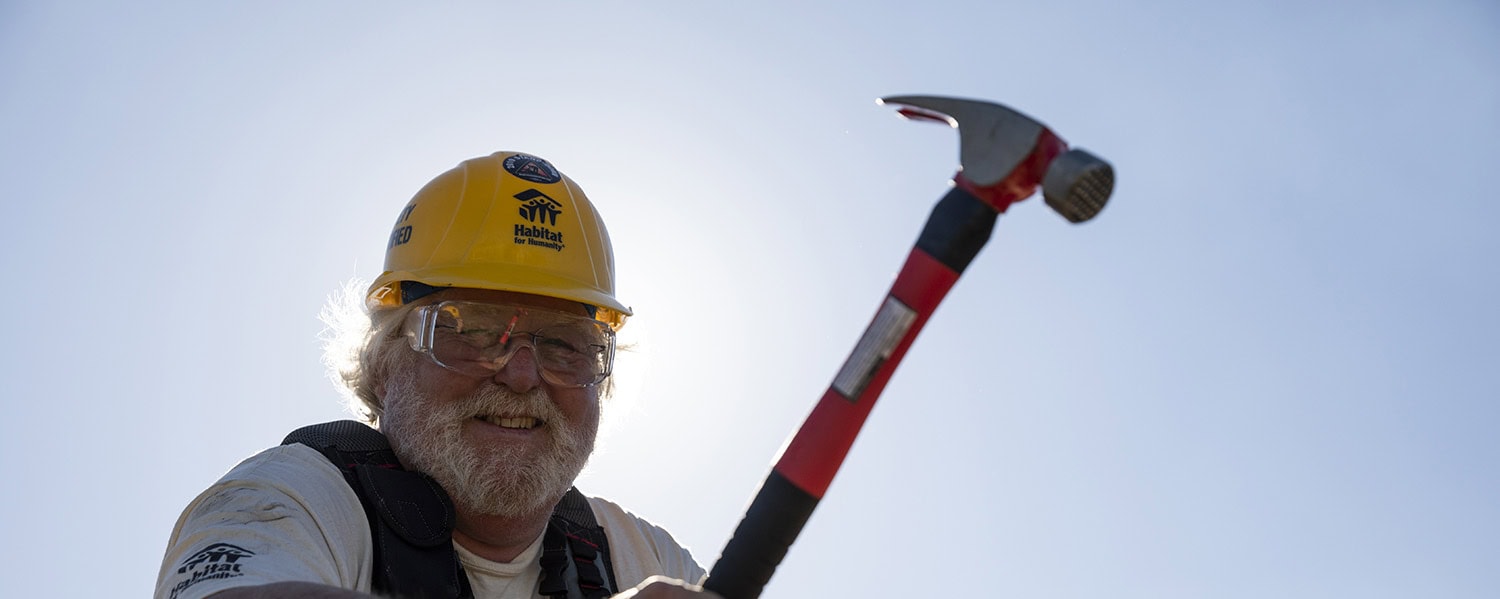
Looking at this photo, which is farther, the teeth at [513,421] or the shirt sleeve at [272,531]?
the teeth at [513,421]

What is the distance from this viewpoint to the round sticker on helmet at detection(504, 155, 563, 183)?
468cm

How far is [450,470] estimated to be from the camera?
3.97 metres

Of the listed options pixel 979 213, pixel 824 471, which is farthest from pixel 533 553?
pixel 979 213

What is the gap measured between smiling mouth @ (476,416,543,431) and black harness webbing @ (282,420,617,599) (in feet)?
0.90

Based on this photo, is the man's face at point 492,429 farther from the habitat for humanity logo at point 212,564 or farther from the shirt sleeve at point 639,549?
the habitat for humanity logo at point 212,564

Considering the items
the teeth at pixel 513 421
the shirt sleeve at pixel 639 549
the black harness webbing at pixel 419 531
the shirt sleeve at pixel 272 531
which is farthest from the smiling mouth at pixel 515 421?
the shirt sleeve at pixel 272 531

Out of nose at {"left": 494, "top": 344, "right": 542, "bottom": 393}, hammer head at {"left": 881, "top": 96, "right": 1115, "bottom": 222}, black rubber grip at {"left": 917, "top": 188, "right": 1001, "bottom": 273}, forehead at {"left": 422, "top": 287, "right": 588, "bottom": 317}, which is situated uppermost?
hammer head at {"left": 881, "top": 96, "right": 1115, "bottom": 222}

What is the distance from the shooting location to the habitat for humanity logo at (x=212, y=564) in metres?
2.74

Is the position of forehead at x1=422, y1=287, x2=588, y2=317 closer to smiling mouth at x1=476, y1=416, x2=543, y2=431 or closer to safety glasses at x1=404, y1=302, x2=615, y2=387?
safety glasses at x1=404, y1=302, x2=615, y2=387

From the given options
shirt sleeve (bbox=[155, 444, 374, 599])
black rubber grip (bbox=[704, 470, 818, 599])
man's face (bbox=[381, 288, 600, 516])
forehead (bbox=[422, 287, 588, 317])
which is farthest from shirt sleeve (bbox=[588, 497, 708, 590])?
black rubber grip (bbox=[704, 470, 818, 599])

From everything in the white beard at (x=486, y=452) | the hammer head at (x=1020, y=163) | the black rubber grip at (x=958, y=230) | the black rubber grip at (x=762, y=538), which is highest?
the hammer head at (x=1020, y=163)

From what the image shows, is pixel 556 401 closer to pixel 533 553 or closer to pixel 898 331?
pixel 533 553

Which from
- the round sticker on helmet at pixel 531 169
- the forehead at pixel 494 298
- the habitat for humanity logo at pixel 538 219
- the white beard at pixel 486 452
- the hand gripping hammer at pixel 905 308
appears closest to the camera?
the hand gripping hammer at pixel 905 308

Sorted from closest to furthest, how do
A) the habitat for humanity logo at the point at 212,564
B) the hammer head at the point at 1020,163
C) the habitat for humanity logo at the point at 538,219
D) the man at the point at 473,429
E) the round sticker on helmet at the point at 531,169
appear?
1. the hammer head at the point at 1020,163
2. the habitat for humanity logo at the point at 212,564
3. the man at the point at 473,429
4. the habitat for humanity logo at the point at 538,219
5. the round sticker on helmet at the point at 531,169
